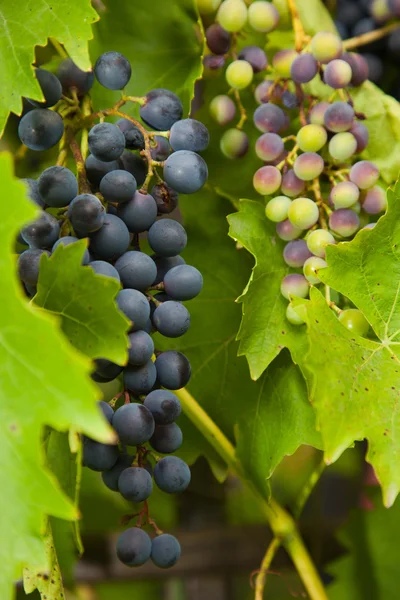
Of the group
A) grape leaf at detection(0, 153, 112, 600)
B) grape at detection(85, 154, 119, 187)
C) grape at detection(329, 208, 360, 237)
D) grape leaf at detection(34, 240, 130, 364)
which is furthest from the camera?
grape at detection(329, 208, 360, 237)

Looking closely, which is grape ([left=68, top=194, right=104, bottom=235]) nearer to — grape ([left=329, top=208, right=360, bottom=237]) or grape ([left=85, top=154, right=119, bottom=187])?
grape ([left=85, top=154, right=119, bottom=187])

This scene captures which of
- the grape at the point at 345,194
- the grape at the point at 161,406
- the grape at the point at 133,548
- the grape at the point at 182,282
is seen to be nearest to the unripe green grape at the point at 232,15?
the grape at the point at 345,194

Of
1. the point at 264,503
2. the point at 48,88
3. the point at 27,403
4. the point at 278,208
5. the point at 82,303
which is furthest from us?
the point at 264,503

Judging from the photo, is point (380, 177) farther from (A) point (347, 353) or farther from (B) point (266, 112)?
(A) point (347, 353)

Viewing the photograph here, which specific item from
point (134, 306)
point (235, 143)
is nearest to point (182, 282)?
point (134, 306)

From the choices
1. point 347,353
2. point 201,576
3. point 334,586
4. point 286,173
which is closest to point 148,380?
point 347,353

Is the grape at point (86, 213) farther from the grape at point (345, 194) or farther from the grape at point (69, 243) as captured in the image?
the grape at point (345, 194)

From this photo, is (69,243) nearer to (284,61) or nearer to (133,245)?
(133,245)

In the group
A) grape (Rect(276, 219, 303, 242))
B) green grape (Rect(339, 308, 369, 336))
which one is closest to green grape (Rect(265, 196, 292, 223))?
grape (Rect(276, 219, 303, 242))
